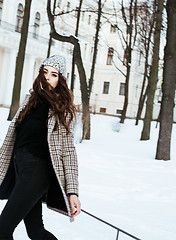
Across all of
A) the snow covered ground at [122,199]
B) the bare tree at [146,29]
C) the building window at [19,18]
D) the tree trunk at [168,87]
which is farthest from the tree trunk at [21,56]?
the building window at [19,18]

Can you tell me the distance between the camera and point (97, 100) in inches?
1533

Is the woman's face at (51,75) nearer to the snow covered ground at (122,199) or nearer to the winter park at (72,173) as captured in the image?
the winter park at (72,173)

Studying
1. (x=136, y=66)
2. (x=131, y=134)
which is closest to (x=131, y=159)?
(x=131, y=134)

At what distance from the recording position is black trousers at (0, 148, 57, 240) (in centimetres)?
222

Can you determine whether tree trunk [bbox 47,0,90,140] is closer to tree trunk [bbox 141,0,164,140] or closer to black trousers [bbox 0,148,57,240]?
tree trunk [bbox 141,0,164,140]

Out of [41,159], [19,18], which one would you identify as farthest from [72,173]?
[19,18]

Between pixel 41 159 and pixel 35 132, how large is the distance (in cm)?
21

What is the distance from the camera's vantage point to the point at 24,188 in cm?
224

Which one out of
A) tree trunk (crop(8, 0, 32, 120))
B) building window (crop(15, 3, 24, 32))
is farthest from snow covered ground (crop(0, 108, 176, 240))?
building window (crop(15, 3, 24, 32))

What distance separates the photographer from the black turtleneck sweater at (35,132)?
2.38 m

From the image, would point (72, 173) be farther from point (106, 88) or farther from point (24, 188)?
point (106, 88)

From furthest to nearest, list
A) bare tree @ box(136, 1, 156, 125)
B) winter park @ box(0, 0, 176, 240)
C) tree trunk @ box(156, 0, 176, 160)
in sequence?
bare tree @ box(136, 1, 156, 125) < tree trunk @ box(156, 0, 176, 160) < winter park @ box(0, 0, 176, 240)

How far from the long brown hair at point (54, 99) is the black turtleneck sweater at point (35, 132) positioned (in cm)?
4

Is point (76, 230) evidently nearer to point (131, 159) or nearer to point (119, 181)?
point (119, 181)
